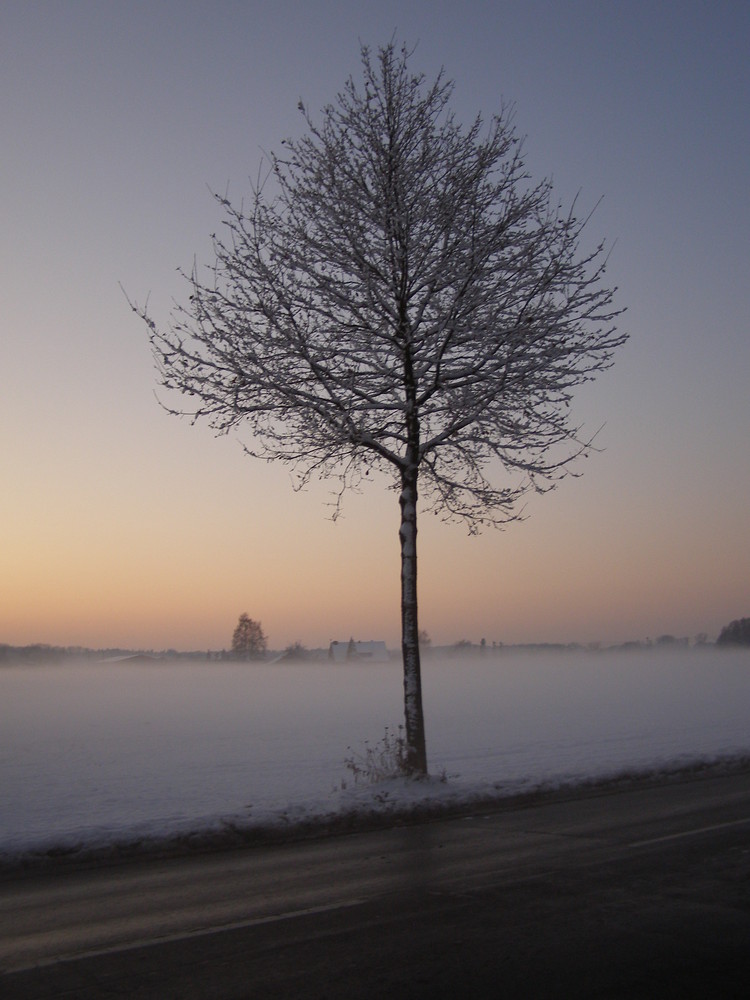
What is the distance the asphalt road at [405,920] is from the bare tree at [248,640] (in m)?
173

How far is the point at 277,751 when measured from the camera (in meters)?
22.1

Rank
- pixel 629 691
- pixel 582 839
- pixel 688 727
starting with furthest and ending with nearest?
pixel 629 691 < pixel 688 727 < pixel 582 839

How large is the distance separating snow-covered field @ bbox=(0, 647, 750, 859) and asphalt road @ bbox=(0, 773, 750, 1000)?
2012 millimetres

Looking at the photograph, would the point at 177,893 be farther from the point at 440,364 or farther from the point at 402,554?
the point at 440,364

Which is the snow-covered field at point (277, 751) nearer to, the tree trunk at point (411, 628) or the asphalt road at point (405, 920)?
the tree trunk at point (411, 628)

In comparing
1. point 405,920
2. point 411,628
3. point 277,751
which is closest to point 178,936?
point 405,920

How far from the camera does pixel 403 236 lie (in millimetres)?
12773

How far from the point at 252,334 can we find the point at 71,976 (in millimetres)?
9106

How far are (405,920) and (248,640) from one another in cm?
17861

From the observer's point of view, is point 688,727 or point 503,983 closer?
point 503,983

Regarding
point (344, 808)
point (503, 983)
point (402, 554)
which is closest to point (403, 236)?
point (402, 554)

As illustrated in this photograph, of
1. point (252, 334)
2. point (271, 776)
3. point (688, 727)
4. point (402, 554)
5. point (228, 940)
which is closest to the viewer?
point (228, 940)

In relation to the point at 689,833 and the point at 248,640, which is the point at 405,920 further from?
the point at 248,640

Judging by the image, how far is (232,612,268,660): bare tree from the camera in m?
178
